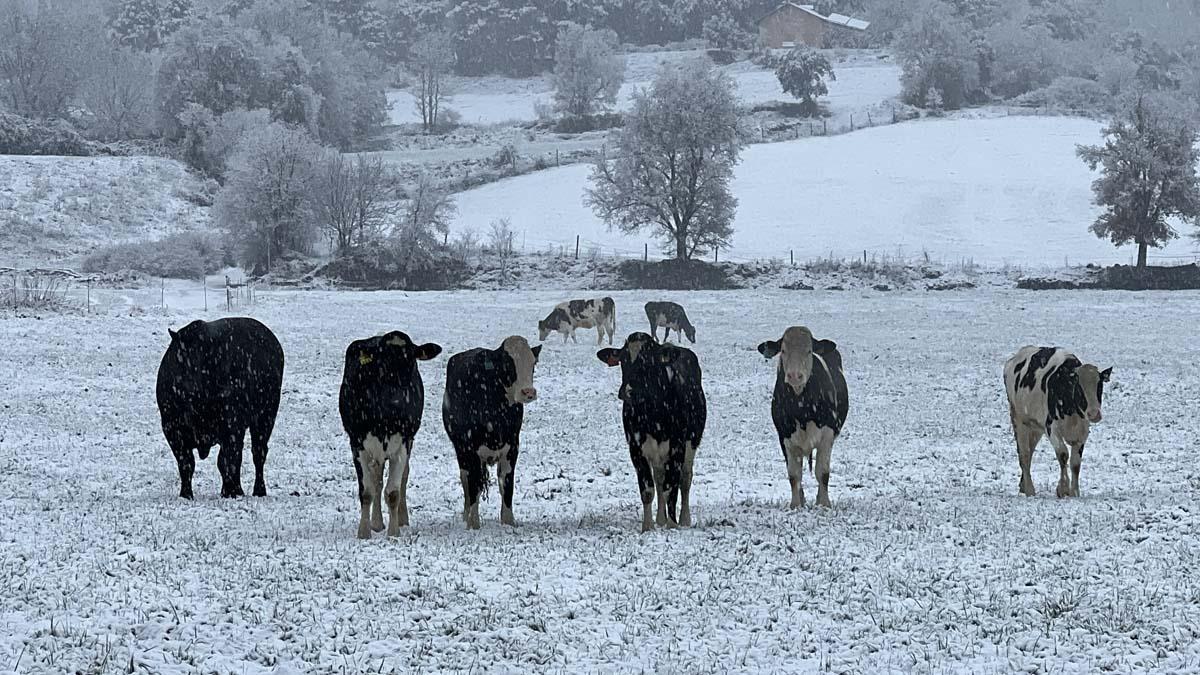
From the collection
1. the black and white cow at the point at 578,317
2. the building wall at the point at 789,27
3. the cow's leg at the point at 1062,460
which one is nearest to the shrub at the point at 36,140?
the black and white cow at the point at 578,317

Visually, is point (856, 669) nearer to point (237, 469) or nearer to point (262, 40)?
point (237, 469)

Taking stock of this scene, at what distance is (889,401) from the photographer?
2228 centimetres

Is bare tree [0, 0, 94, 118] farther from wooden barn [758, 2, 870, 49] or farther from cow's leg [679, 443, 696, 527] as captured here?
cow's leg [679, 443, 696, 527]

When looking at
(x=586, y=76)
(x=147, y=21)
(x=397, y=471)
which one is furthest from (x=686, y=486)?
(x=147, y=21)

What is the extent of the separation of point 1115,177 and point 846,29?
270 ft

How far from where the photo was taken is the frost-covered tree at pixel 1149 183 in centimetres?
5438

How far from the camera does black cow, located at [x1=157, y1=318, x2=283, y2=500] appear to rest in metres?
13.9

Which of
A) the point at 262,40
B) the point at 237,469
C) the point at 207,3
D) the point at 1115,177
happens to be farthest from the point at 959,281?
the point at 207,3

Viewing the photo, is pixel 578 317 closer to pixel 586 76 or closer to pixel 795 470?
pixel 795 470

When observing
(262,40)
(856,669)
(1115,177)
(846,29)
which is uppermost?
(846,29)

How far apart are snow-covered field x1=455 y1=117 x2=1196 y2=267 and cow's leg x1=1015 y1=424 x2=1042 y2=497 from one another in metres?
42.5

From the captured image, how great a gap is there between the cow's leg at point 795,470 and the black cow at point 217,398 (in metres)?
6.01

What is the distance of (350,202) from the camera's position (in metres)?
56.8

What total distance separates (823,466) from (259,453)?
21.3 feet
